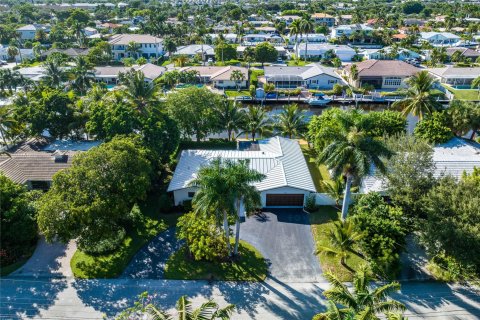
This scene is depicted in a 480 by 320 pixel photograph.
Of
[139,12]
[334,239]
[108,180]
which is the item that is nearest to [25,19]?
[139,12]

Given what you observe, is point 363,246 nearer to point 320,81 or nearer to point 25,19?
point 320,81

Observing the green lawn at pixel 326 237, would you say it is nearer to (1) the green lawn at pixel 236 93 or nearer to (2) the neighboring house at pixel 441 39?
Answer: (1) the green lawn at pixel 236 93

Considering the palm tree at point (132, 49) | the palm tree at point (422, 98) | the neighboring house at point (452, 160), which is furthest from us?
the palm tree at point (132, 49)

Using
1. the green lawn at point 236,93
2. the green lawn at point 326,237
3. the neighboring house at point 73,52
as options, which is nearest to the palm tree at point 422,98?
the green lawn at point 326,237

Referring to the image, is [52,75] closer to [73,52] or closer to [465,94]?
[73,52]

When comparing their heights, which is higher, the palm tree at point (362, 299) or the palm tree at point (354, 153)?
the palm tree at point (354, 153)

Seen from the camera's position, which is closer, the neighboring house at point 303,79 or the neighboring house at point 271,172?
the neighboring house at point 271,172

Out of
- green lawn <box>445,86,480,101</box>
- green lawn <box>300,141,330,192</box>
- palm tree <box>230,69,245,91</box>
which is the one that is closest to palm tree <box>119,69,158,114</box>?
green lawn <box>300,141,330,192</box>

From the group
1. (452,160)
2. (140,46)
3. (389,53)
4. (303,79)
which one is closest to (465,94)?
(389,53)
